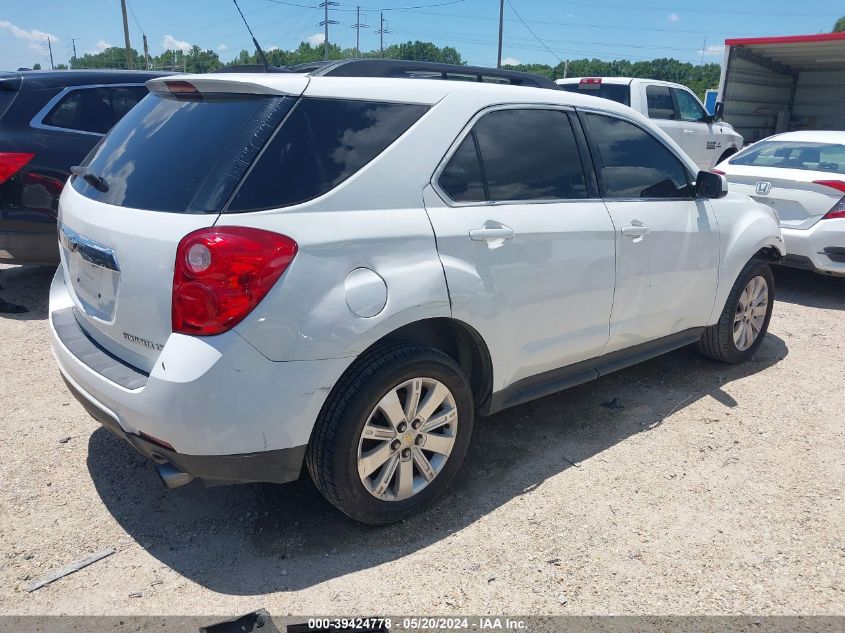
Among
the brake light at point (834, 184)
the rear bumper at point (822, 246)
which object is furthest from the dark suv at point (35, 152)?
the brake light at point (834, 184)

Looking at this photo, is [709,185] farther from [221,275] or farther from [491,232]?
[221,275]

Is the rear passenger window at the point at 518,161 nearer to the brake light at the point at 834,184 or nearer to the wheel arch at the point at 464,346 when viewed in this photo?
the wheel arch at the point at 464,346

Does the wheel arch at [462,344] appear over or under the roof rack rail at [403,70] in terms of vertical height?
under

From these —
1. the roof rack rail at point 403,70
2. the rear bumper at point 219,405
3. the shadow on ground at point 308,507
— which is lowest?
the shadow on ground at point 308,507

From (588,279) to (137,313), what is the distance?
214cm

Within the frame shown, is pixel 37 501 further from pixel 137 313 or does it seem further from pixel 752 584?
pixel 752 584

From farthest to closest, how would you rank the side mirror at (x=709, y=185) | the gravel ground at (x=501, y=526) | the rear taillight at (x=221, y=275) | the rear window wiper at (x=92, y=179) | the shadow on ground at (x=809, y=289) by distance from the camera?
the shadow on ground at (x=809, y=289) → the side mirror at (x=709, y=185) → the rear window wiper at (x=92, y=179) → the gravel ground at (x=501, y=526) → the rear taillight at (x=221, y=275)

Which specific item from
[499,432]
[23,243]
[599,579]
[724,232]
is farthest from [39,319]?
[724,232]

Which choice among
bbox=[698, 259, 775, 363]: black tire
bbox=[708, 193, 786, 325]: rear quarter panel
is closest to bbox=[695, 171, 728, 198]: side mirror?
bbox=[708, 193, 786, 325]: rear quarter panel

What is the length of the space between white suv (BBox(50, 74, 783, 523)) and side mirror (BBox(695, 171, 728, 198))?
0.80 metres

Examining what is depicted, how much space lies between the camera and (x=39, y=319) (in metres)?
5.53

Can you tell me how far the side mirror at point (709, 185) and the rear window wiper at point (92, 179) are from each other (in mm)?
3328

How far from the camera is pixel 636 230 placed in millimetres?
3689

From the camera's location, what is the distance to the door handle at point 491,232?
2.95m
